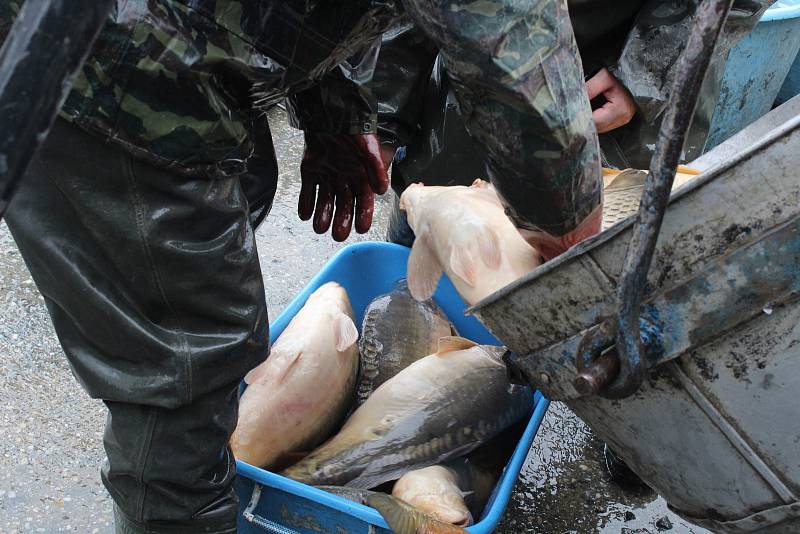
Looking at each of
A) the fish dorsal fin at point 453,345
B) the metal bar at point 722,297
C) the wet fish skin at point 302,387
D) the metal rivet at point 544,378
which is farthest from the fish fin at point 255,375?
the metal bar at point 722,297

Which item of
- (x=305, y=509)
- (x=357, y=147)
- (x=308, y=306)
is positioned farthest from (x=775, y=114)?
(x=305, y=509)

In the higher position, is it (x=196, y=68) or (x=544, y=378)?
(x=196, y=68)

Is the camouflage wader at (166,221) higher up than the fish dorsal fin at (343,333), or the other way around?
the camouflage wader at (166,221)

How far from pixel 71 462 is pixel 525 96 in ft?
6.01

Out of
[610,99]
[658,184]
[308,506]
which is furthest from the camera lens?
[610,99]

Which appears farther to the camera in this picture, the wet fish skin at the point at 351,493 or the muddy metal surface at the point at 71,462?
the muddy metal surface at the point at 71,462

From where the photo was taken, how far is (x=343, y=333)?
8.31ft

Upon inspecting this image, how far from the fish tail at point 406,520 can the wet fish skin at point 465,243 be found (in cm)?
53

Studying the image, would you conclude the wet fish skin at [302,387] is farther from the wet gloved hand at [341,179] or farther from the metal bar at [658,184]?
the metal bar at [658,184]

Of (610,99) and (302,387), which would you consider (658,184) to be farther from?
(610,99)

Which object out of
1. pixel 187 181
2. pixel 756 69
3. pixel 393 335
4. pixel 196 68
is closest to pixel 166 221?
pixel 187 181

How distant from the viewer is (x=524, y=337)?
156 cm

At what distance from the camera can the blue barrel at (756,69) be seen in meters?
4.07

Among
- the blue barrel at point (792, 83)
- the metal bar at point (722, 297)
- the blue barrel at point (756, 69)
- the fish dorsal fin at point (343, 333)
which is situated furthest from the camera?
the blue barrel at point (792, 83)
